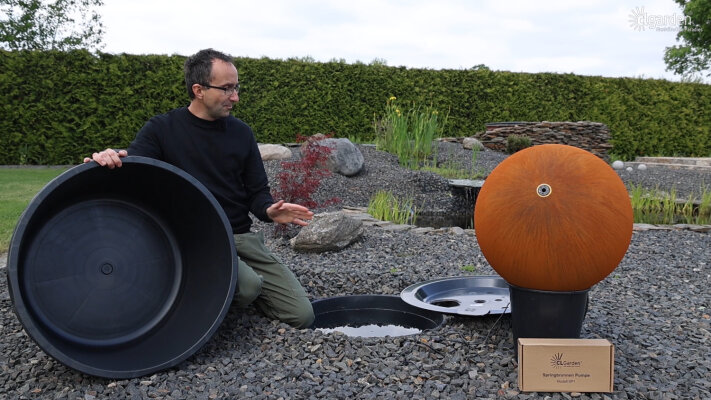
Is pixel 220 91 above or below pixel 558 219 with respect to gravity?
above

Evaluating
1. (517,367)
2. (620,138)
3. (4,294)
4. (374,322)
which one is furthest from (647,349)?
(620,138)

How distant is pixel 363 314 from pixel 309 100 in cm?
915

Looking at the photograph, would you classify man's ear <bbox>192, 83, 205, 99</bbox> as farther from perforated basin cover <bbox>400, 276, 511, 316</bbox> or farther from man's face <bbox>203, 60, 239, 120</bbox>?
perforated basin cover <bbox>400, 276, 511, 316</bbox>

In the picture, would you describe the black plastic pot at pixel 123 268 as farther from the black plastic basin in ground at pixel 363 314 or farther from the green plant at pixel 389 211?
the green plant at pixel 389 211

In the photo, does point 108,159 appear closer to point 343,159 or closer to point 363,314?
point 363,314

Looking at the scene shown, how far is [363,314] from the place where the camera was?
326 cm

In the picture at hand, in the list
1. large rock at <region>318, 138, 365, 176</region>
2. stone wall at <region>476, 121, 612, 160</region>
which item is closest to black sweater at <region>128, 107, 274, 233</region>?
large rock at <region>318, 138, 365, 176</region>

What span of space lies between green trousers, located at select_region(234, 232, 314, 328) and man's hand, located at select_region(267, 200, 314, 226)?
0.78 ft

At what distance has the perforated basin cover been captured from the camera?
281 centimetres

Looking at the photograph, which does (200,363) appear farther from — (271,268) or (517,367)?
(517,367)

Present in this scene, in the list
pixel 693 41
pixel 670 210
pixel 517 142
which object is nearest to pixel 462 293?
pixel 670 210

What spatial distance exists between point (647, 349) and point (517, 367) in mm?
684

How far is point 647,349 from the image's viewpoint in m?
2.45

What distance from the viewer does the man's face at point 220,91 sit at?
2701 millimetres
